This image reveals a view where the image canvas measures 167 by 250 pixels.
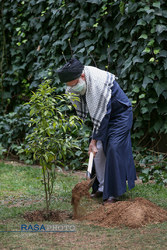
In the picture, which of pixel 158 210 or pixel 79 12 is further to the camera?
pixel 79 12

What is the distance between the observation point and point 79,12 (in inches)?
241

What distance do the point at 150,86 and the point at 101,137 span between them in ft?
5.34

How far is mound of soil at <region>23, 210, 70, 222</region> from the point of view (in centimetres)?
361

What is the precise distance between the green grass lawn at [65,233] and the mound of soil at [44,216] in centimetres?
7

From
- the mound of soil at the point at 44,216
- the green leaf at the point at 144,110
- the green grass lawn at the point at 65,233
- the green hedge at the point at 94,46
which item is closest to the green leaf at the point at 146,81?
the green hedge at the point at 94,46

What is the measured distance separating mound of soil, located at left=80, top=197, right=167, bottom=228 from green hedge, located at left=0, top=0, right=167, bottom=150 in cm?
203

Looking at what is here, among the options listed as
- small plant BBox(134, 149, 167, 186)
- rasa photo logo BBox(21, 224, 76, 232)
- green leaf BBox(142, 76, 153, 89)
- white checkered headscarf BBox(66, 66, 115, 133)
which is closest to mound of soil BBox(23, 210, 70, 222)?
rasa photo logo BBox(21, 224, 76, 232)

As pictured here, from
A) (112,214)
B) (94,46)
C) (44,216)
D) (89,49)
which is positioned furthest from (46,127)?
(94,46)

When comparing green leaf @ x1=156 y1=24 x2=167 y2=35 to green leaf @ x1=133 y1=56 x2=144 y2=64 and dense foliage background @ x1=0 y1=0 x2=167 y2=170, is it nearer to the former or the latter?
dense foliage background @ x1=0 y1=0 x2=167 y2=170

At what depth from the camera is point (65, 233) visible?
10.6 ft

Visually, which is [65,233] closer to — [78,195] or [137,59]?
[78,195]

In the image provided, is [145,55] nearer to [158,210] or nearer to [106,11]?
[106,11]

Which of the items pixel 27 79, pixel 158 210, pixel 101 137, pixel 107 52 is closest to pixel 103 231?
pixel 158 210

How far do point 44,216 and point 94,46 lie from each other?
3197mm
